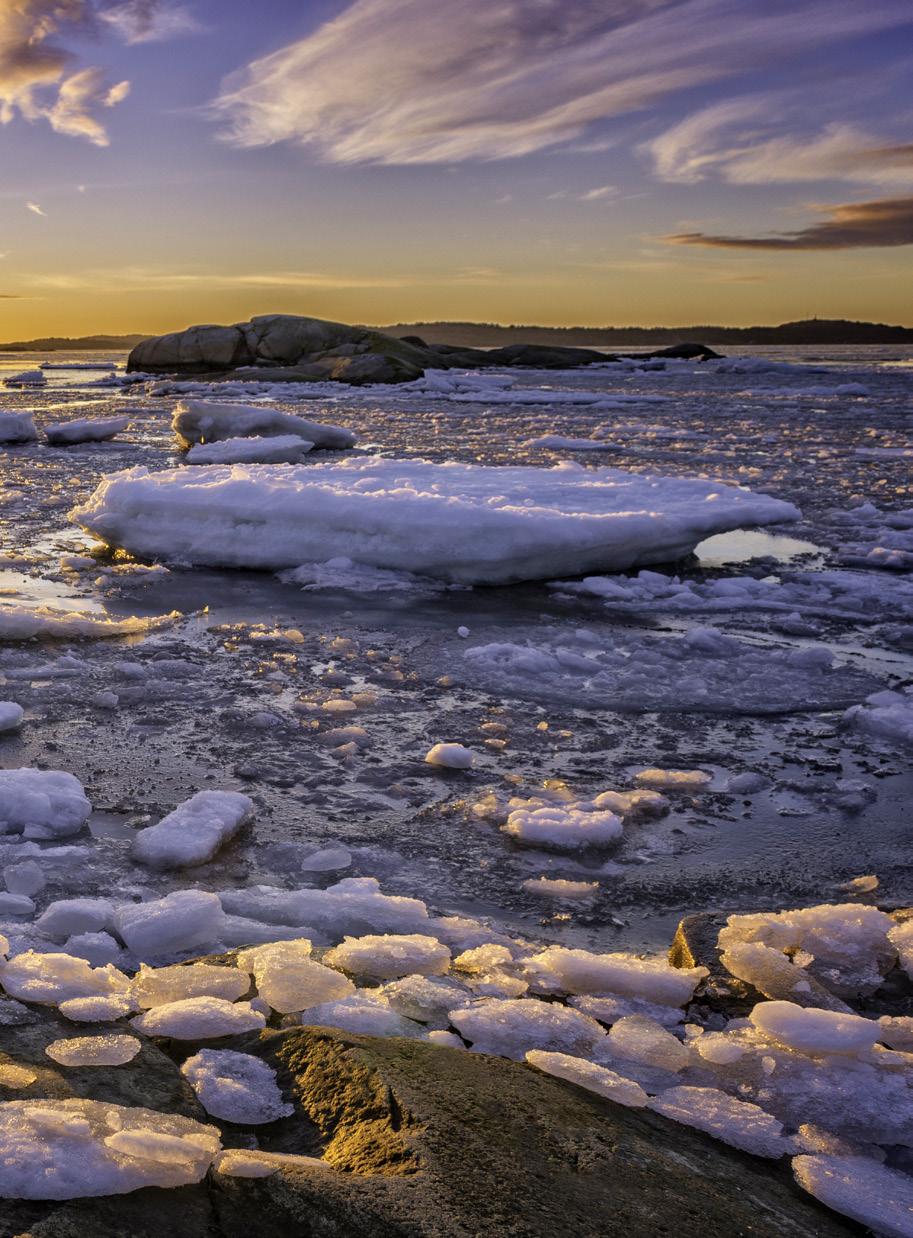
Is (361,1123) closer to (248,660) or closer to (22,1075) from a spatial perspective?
(22,1075)

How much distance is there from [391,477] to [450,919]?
20.1 feet

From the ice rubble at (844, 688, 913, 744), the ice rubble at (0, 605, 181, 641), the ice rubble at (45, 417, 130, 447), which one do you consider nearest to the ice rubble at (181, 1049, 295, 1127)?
the ice rubble at (844, 688, 913, 744)

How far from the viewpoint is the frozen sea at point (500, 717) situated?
2799 millimetres

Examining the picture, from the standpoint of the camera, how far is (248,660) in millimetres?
4797

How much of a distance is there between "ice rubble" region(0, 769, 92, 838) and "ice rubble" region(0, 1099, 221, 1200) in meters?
1.65

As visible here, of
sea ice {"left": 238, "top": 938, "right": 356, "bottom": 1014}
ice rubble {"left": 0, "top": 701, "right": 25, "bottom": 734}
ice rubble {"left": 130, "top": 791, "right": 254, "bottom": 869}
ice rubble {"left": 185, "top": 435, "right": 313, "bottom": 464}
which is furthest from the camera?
ice rubble {"left": 185, "top": 435, "right": 313, "bottom": 464}

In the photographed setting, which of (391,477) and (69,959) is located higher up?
(391,477)

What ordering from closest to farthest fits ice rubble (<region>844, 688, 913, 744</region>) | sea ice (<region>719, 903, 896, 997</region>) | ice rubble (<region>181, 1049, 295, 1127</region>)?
ice rubble (<region>181, 1049, 295, 1127</region>) < sea ice (<region>719, 903, 896, 997</region>) < ice rubble (<region>844, 688, 913, 744</region>)

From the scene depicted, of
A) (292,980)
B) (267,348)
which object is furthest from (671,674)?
(267,348)

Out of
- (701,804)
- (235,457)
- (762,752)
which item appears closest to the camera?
(701,804)

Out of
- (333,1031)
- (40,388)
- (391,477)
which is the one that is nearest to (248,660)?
(333,1031)

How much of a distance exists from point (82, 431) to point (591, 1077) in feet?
A: 55.4

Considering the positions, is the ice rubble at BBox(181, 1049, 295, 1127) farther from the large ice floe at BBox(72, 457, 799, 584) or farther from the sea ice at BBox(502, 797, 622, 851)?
the large ice floe at BBox(72, 457, 799, 584)

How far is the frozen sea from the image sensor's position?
280cm
